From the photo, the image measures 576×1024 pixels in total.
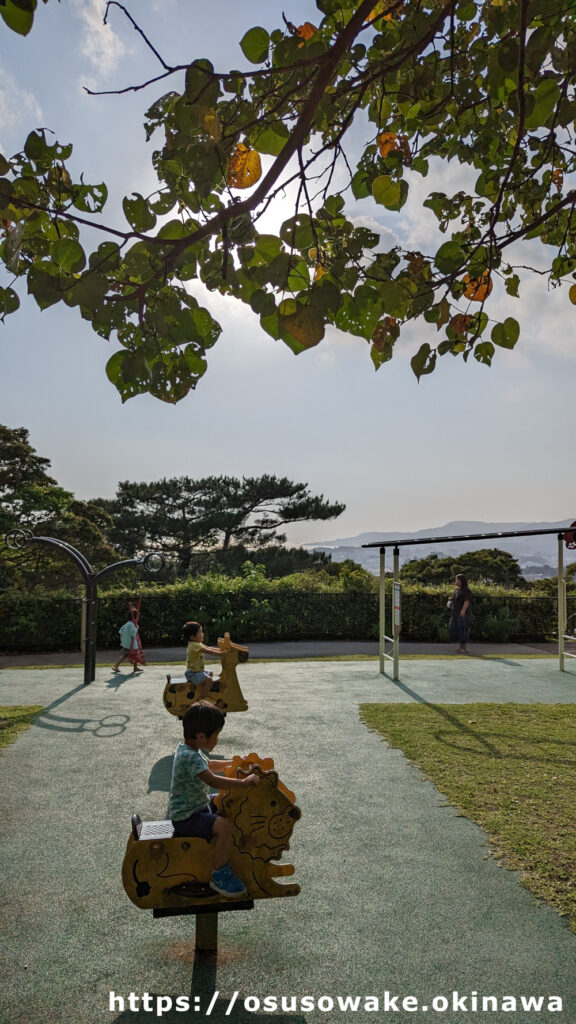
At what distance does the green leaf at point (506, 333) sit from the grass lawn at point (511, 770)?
327cm

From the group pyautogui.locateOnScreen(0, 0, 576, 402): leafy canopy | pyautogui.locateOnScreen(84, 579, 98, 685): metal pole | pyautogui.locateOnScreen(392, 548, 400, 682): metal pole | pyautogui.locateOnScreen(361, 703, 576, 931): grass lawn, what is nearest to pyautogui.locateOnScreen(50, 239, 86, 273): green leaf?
pyautogui.locateOnScreen(0, 0, 576, 402): leafy canopy

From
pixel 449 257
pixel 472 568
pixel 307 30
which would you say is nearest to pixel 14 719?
pixel 449 257

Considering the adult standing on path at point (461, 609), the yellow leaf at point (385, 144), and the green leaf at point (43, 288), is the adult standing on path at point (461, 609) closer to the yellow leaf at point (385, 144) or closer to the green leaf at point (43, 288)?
the yellow leaf at point (385, 144)

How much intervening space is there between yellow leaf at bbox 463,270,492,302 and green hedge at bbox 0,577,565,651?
667 inches

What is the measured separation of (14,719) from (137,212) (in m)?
8.27

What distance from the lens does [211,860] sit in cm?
349

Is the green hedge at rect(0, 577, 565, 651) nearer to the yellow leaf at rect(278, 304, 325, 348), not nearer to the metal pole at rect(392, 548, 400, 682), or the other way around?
the metal pole at rect(392, 548, 400, 682)

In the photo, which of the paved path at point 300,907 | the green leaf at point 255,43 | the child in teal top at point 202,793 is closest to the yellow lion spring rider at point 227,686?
the paved path at point 300,907

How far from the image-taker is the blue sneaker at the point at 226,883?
3.47 m

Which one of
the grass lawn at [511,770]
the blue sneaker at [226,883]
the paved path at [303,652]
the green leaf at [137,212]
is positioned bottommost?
the paved path at [303,652]

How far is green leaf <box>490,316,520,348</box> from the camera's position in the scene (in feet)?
10.4

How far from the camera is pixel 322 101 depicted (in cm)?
270

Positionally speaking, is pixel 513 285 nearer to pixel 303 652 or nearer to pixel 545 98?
pixel 545 98

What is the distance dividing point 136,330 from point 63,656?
1601cm
